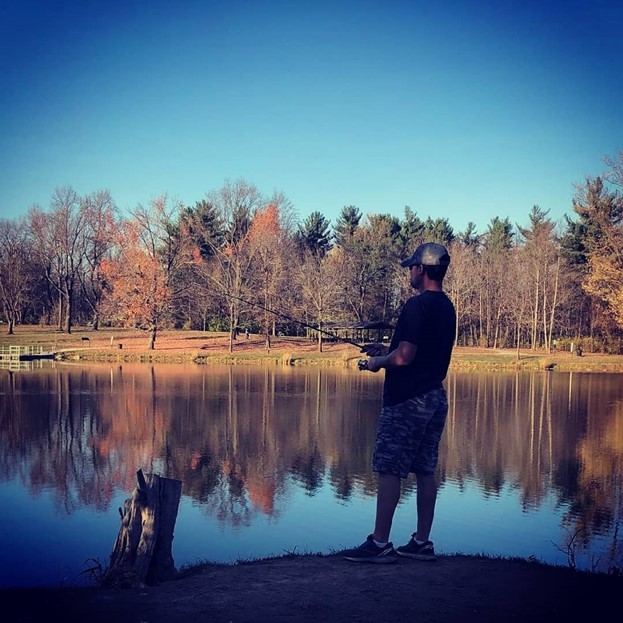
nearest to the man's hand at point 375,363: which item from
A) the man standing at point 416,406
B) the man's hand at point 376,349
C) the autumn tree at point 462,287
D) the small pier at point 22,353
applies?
the man standing at point 416,406

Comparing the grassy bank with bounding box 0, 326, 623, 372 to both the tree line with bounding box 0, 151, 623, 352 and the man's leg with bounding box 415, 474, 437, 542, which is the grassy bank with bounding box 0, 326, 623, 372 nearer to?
the tree line with bounding box 0, 151, 623, 352

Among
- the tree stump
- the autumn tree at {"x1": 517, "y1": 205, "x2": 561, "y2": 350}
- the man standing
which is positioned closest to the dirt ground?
the tree stump

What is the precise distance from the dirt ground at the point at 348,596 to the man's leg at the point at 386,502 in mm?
278

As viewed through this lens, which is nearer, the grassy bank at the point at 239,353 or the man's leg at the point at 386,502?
the man's leg at the point at 386,502

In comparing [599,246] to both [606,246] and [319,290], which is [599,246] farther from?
[319,290]

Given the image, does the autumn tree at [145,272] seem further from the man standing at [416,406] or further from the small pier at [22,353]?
the man standing at [416,406]

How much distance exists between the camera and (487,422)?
1919 centimetres

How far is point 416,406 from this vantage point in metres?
5.76

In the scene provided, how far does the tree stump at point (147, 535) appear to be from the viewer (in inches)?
222

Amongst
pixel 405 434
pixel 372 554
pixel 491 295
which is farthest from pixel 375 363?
pixel 491 295

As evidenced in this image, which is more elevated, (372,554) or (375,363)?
(375,363)

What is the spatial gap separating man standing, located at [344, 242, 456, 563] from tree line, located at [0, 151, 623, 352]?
111ft

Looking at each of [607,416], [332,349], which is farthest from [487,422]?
[332,349]

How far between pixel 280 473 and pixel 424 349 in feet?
24.5
